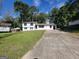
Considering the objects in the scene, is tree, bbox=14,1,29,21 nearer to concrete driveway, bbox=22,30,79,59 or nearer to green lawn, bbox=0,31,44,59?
green lawn, bbox=0,31,44,59

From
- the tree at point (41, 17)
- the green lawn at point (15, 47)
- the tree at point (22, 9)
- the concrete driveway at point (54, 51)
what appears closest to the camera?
the concrete driveway at point (54, 51)

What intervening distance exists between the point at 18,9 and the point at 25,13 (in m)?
4.51

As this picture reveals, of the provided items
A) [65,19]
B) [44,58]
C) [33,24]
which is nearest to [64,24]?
[65,19]

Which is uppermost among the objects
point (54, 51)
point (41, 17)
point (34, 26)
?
point (41, 17)

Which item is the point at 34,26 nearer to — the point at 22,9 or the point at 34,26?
the point at 34,26

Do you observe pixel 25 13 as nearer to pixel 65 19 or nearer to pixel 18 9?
pixel 18 9

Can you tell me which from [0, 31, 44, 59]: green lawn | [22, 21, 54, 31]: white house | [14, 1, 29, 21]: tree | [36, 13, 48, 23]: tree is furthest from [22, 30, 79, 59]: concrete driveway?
[36, 13, 48, 23]: tree

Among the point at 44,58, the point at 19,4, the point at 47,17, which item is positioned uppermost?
the point at 19,4

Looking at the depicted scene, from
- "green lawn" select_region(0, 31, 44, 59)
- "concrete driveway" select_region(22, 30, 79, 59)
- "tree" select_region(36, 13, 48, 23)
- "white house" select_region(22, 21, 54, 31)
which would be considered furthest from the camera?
"tree" select_region(36, 13, 48, 23)

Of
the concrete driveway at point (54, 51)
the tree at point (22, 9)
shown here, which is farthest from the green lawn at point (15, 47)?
the tree at point (22, 9)

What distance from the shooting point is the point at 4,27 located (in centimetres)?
7338

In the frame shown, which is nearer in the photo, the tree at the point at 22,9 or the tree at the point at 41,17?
the tree at the point at 22,9

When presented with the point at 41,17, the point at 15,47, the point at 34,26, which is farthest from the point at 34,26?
the point at 15,47

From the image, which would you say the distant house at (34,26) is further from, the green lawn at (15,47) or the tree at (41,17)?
the green lawn at (15,47)
